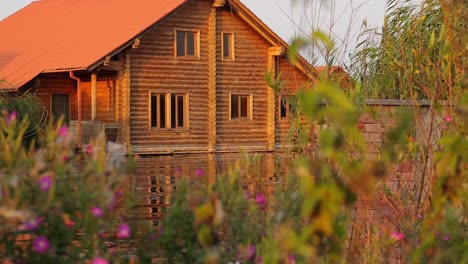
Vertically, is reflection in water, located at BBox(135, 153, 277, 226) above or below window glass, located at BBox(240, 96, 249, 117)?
below

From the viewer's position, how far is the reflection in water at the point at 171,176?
14.9 ft

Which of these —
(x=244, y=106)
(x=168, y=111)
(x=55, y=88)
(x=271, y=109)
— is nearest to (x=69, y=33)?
(x=55, y=88)

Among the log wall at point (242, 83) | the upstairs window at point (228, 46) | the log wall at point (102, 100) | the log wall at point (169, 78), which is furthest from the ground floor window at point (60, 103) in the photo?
the upstairs window at point (228, 46)

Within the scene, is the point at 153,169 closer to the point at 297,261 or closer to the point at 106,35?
the point at 106,35

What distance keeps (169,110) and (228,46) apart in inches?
133

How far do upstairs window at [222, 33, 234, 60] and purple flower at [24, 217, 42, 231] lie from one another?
29.8m

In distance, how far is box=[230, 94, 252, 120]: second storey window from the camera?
3334 centimetres

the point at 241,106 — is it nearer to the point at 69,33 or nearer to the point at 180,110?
the point at 180,110

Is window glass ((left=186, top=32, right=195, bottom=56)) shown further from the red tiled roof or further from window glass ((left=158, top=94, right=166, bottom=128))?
window glass ((left=158, top=94, right=166, bottom=128))

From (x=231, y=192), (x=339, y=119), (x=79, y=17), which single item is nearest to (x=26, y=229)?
(x=231, y=192)

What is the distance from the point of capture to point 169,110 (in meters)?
31.8

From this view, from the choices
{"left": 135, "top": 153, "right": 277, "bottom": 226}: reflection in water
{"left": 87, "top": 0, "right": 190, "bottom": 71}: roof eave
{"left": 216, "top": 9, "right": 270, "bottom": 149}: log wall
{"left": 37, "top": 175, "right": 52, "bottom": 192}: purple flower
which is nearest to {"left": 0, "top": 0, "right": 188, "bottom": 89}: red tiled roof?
{"left": 87, "top": 0, "right": 190, "bottom": 71}: roof eave

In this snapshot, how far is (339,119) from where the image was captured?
91.9 inches

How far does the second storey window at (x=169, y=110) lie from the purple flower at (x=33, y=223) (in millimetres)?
28112
